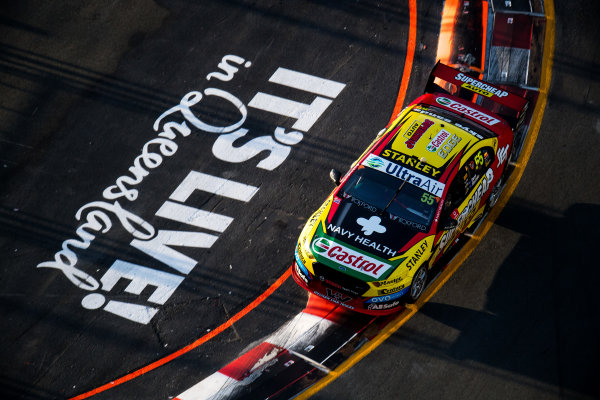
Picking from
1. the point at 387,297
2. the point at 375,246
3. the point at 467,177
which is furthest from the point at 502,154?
the point at 387,297

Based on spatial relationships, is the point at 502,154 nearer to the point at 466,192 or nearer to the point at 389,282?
the point at 466,192

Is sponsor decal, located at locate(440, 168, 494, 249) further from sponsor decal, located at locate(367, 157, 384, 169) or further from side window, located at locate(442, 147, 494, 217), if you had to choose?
sponsor decal, located at locate(367, 157, 384, 169)

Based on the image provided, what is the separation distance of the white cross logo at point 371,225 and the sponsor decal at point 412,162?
1.08 meters

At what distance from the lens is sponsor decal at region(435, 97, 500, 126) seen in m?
12.4

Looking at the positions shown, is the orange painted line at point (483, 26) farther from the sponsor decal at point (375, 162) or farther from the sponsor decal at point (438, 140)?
the sponsor decal at point (375, 162)

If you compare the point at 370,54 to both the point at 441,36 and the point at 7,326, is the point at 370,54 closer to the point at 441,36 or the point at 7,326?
the point at 441,36

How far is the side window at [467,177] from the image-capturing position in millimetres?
11406

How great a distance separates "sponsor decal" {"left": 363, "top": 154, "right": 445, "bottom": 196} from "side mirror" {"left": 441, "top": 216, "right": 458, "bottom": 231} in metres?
0.45

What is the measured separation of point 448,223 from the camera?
11.2m

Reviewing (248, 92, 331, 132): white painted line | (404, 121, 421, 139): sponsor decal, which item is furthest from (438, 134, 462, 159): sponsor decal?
(248, 92, 331, 132): white painted line

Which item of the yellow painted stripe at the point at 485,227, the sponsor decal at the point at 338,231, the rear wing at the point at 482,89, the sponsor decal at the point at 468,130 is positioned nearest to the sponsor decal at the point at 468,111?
the rear wing at the point at 482,89

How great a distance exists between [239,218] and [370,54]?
16.5ft

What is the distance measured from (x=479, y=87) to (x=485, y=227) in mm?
2622

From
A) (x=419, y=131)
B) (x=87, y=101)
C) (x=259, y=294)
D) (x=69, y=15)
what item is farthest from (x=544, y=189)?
(x=69, y=15)
